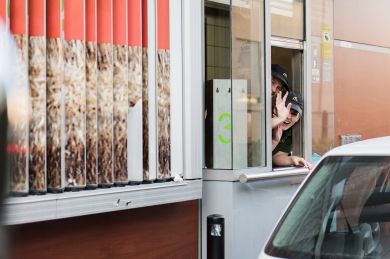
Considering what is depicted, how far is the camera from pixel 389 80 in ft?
31.8

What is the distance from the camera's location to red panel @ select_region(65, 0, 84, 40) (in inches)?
182

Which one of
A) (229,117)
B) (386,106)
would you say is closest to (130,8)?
(229,117)

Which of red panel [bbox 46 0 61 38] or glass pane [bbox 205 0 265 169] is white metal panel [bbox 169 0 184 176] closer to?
glass pane [bbox 205 0 265 169]

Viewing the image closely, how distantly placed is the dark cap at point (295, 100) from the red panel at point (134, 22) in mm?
2309

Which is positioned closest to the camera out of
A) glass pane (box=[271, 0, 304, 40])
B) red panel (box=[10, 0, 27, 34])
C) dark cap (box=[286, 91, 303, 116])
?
red panel (box=[10, 0, 27, 34])

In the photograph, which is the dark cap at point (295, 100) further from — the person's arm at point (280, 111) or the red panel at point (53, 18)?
the red panel at point (53, 18)

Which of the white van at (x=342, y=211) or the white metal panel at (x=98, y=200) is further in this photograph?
the white metal panel at (x=98, y=200)

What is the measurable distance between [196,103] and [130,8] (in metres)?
1.11

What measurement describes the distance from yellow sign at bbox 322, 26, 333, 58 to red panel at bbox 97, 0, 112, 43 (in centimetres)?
388

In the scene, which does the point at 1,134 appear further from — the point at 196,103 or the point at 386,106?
the point at 386,106

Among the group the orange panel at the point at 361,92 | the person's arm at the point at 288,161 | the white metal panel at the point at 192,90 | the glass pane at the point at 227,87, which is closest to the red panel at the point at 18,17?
the white metal panel at the point at 192,90

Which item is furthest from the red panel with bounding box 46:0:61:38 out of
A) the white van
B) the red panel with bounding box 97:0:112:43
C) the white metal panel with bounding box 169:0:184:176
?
the white van

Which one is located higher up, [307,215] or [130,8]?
[130,8]

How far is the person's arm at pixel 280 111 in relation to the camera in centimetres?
667
